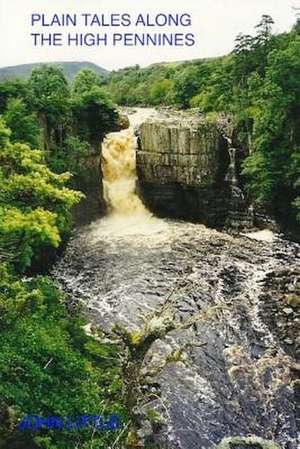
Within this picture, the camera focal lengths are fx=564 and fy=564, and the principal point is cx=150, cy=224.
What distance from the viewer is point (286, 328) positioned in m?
20.0

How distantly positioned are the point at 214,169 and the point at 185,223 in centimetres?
350

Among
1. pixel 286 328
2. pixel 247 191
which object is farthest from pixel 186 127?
pixel 286 328

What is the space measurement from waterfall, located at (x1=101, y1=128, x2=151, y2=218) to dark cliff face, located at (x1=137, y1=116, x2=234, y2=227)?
2.09ft

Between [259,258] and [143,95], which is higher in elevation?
[143,95]

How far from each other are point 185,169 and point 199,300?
37.3 feet

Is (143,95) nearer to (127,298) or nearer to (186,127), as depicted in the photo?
(186,127)

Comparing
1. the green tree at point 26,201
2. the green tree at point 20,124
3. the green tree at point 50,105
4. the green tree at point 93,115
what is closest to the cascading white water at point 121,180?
the green tree at point 93,115

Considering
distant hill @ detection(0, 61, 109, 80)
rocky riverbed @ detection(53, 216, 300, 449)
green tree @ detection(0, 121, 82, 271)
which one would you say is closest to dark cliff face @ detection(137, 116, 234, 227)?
rocky riverbed @ detection(53, 216, 300, 449)

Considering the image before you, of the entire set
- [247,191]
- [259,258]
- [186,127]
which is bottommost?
[259,258]

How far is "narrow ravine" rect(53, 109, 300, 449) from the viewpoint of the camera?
15211 millimetres

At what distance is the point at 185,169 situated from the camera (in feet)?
104

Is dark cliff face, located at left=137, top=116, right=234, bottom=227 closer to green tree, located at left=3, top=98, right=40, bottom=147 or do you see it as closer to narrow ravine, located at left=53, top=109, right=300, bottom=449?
narrow ravine, located at left=53, top=109, right=300, bottom=449

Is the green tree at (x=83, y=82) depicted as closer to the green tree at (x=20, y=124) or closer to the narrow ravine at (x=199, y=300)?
the narrow ravine at (x=199, y=300)

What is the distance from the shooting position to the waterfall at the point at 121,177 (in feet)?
111
